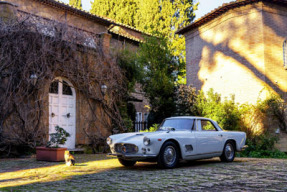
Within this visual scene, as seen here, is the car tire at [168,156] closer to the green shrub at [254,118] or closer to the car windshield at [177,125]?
the car windshield at [177,125]

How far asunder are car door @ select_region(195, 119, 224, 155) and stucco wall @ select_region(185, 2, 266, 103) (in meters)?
6.92

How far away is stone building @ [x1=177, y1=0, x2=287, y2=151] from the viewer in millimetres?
15391

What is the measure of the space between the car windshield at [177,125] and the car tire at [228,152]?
5.14 feet

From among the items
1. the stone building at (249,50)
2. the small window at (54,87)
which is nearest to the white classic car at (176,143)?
the small window at (54,87)

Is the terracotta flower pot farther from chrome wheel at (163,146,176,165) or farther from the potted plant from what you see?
chrome wheel at (163,146,176,165)

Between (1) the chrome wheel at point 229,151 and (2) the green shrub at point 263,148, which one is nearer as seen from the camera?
(1) the chrome wheel at point 229,151

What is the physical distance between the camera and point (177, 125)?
8.88 m

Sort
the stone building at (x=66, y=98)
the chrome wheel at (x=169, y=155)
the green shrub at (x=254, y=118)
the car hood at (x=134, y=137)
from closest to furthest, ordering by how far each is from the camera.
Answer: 1. the car hood at (x=134, y=137)
2. the chrome wheel at (x=169, y=155)
3. the stone building at (x=66, y=98)
4. the green shrub at (x=254, y=118)

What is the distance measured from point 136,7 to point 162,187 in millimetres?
28500

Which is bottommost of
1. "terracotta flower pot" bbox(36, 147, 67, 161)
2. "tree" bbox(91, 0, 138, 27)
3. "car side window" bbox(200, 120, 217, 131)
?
"terracotta flower pot" bbox(36, 147, 67, 161)

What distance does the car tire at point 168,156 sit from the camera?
7656 mm

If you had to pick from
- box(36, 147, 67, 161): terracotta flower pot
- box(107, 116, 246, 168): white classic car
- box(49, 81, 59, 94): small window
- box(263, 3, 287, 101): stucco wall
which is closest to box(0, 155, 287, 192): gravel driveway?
box(107, 116, 246, 168): white classic car

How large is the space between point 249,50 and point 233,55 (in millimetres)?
908

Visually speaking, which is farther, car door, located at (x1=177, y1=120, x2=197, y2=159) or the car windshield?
the car windshield
